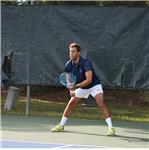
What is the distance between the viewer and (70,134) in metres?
9.90

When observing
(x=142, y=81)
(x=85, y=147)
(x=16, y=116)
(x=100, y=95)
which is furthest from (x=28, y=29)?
(x=85, y=147)

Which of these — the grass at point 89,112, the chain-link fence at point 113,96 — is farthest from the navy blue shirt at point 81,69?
the grass at point 89,112

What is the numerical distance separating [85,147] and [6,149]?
1164 millimetres

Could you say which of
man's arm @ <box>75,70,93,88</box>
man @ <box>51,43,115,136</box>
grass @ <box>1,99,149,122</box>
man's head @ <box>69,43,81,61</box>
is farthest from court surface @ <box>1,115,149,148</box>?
man's head @ <box>69,43,81,61</box>

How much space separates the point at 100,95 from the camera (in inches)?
388

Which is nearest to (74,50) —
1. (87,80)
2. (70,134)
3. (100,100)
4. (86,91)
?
(87,80)

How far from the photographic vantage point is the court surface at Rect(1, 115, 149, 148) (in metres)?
8.73

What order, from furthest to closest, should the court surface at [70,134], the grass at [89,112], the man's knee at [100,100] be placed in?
1. the grass at [89,112]
2. the man's knee at [100,100]
3. the court surface at [70,134]

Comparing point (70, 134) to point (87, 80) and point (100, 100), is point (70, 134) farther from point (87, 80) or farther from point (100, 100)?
→ point (87, 80)

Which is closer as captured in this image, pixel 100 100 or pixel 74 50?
pixel 74 50

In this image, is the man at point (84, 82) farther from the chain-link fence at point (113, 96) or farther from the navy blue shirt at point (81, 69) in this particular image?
the chain-link fence at point (113, 96)

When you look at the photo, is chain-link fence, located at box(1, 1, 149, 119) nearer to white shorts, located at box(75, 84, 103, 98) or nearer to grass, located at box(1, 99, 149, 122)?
grass, located at box(1, 99, 149, 122)

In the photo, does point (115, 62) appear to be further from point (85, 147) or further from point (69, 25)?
point (85, 147)

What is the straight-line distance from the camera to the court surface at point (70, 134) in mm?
8727
